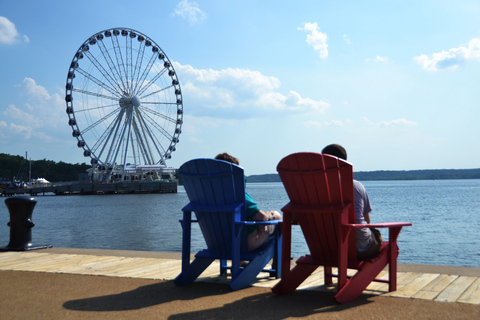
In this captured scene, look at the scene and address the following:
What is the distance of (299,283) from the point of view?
12.4 ft

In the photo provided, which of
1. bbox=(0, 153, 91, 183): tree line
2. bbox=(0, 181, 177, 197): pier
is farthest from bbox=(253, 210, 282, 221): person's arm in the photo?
bbox=(0, 153, 91, 183): tree line

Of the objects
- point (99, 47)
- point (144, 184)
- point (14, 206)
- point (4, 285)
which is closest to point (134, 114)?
point (99, 47)

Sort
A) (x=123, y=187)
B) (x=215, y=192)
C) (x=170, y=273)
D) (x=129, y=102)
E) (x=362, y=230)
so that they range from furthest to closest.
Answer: (x=123, y=187)
(x=129, y=102)
(x=170, y=273)
(x=215, y=192)
(x=362, y=230)

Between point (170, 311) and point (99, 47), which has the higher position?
point (99, 47)

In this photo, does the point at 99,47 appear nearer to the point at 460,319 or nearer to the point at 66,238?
the point at 66,238

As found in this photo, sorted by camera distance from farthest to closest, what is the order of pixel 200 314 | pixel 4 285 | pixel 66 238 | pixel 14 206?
1. pixel 66 238
2. pixel 14 206
3. pixel 4 285
4. pixel 200 314

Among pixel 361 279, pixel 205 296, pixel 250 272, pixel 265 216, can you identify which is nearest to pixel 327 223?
pixel 361 279

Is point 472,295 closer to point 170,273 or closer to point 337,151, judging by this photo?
point 337,151

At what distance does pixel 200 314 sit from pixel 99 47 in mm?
38818

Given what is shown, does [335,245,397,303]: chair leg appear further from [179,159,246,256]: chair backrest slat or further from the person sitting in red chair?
[179,159,246,256]: chair backrest slat

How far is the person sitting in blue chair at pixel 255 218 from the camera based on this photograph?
4.00m

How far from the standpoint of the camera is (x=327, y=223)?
11.2ft

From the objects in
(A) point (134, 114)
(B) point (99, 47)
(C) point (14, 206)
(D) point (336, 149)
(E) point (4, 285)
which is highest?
(B) point (99, 47)

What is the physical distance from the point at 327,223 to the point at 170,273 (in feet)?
6.20
